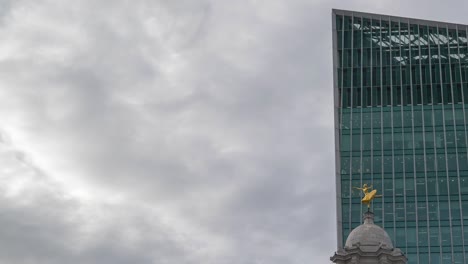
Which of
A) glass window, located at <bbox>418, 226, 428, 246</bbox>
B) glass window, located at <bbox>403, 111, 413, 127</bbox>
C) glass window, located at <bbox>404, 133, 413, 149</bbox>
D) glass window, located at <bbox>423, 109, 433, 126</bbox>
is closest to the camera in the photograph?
glass window, located at <bbox>418, 226, 428, 246</bbox>

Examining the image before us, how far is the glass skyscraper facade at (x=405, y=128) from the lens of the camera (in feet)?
443

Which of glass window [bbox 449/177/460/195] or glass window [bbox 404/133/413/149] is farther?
glass window [bbox 404/133/413/149]

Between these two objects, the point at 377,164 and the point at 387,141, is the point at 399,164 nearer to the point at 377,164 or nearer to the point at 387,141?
the point at 377,164

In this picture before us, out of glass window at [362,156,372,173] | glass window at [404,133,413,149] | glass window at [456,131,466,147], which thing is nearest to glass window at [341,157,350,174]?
glass window at [362,156,372,173]

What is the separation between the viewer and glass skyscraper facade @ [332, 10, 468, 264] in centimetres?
Answer: 13500

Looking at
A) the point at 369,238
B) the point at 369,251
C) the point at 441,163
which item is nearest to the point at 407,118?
the point at 441,163

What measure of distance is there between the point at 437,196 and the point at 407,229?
6.99 m

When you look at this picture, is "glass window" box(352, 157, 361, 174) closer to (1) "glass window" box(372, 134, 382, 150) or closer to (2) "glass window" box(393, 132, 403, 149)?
(1) "glass window" box(372, 134, 382, 150)

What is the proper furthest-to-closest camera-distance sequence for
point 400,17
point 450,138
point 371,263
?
point 400,17 < point 450,138 < point 371,263

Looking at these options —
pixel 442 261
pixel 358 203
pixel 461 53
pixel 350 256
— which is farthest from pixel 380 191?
pixel 350 256

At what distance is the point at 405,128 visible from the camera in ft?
473

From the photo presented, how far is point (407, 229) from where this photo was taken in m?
135

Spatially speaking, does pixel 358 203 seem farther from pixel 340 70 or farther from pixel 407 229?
pixel 340 70

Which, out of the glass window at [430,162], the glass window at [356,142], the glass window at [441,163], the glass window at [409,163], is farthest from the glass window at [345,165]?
the glass window at [441,163]
